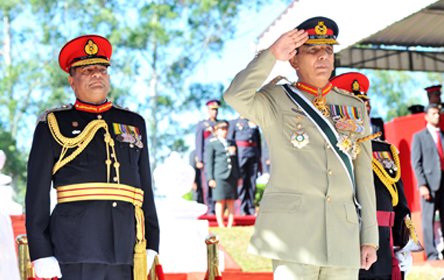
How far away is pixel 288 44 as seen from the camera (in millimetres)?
4332

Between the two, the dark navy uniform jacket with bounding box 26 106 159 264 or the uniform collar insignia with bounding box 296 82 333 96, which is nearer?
the dark navy uniform jacket with bounding box 26 106 159 264

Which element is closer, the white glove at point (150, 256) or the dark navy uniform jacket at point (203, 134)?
the white glove at point (150, 256)

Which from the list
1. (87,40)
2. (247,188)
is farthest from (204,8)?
(87,40)

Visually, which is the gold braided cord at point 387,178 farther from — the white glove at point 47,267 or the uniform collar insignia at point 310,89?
the white glove at point 47,267

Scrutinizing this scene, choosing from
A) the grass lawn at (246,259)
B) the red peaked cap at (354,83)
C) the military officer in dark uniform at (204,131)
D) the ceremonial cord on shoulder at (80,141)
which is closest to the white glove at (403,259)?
the red peaked cap at (354,83)

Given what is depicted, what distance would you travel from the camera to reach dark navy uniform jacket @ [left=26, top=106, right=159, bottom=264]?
4474 millimetres

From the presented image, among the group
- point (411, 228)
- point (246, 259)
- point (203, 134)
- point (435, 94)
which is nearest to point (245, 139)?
point (203, 134)

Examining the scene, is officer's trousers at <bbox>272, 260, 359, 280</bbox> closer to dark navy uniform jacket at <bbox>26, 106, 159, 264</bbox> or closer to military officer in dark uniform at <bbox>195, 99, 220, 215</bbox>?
dark navy uniform jacket at <bbox>26, 106, 159, 264</bbox>

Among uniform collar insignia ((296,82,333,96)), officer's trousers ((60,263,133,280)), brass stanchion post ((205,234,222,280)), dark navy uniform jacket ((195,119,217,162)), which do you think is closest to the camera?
officer's trousers ((60,263,133,280))

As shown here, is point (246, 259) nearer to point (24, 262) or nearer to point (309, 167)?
point (24, 262)

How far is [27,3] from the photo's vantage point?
1294 inches

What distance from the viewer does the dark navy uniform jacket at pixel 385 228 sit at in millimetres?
5656

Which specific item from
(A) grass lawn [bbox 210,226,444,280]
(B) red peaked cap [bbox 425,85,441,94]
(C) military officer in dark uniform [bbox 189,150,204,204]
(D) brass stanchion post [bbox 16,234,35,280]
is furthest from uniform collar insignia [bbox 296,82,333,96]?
(C) military officer in dark uniform [bbox 189,150,204,204]

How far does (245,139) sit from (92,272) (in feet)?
37.7
